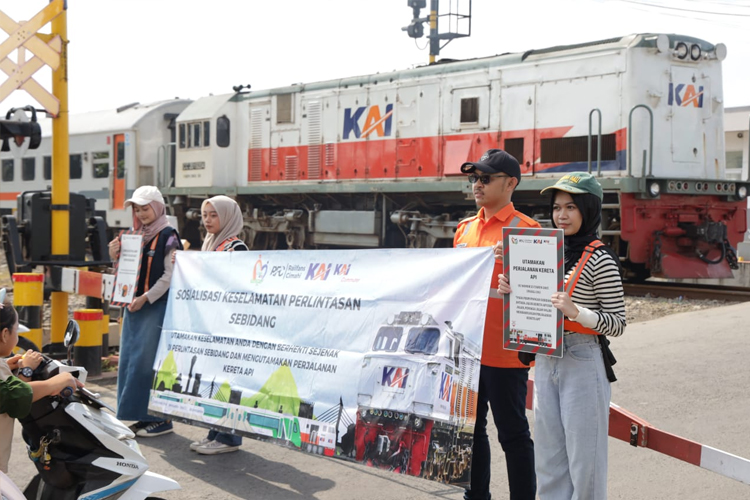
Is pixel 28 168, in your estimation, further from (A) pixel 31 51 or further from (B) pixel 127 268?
(B) pixel 127 268

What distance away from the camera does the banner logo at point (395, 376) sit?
409 cm

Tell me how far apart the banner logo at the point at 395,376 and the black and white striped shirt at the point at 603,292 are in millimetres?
982

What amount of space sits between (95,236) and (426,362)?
6.06 m

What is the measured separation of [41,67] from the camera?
7629 millimetres

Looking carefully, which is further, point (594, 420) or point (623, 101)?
point (623, 101)

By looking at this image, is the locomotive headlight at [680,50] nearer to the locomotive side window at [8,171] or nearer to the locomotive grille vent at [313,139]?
the locomotive grille vent at [313,139]

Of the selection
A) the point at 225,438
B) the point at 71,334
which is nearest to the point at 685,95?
the point at 225,438

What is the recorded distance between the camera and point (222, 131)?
785 inches

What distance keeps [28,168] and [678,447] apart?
26.8 m

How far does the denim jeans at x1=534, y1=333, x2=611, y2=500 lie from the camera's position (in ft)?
11.5

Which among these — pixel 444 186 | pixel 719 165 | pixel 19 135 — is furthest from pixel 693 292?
pixel 19 135

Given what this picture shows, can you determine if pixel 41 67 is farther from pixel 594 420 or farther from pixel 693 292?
pixel 693 292

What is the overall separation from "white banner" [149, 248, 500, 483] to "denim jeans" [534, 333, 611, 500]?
1.17 feet

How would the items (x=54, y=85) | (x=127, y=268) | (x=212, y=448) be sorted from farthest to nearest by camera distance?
(x=54, y=85) → (x=127, y=268) → (x=212, y=448)
